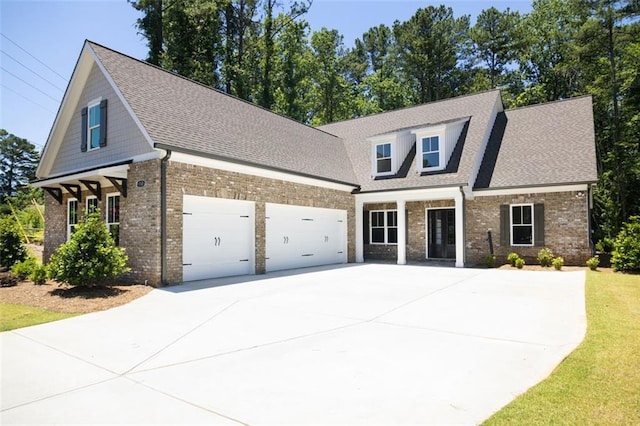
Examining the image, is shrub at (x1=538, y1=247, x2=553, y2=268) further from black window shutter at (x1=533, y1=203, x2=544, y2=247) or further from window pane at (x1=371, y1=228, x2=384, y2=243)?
window pane at (x1=371, y1=228, x2=384, y2=243)

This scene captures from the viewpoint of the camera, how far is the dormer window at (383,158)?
59.0 ft

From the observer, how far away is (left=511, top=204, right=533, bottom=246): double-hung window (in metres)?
15.1

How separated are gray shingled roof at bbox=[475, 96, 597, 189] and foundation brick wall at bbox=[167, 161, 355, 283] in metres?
7.03

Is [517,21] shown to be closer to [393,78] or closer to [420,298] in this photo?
A: [393,78]

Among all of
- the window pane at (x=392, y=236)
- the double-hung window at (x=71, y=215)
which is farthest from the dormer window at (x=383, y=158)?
the double-hung window at (x=71, y=215)

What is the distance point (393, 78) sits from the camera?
39.5m

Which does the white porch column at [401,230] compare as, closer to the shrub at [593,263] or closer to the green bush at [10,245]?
the shrub at [593,263]

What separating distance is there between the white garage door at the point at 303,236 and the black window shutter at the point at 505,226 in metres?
6.53

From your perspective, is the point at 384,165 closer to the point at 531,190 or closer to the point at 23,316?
the point at 531,190

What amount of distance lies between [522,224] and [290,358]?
13596 mm

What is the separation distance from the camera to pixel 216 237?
1168cm

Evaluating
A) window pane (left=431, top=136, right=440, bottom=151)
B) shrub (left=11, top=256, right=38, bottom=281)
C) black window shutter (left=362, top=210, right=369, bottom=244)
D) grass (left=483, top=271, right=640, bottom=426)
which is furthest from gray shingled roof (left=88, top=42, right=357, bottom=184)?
grass (left=483, top=271, right=640, bottom=426)

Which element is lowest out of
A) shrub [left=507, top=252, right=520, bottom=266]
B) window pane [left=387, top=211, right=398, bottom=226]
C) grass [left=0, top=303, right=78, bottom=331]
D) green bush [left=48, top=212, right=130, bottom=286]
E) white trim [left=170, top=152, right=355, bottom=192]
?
grass [left=0, top=303, right=78, bottom=331]

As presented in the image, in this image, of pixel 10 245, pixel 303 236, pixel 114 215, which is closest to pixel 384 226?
pixel 303 236
